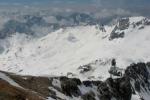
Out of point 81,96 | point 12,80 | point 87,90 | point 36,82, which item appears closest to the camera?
point 12,80

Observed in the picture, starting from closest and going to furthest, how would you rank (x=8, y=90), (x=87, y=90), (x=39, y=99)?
1. (x=8, y=90)
2. (x=39, y=99)
3. (x=87, y=90)

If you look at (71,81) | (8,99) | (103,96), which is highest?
(8,99)

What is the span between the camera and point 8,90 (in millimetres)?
92438

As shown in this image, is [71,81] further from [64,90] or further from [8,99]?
[8,99]

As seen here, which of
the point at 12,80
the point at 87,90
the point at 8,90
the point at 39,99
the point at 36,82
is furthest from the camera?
the point at 87,90

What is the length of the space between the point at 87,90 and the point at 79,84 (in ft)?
16.7

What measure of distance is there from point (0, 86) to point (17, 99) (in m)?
7.97

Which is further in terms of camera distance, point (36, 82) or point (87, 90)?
point (87, 90)

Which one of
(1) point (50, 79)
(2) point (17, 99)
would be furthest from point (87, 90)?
(2) point (17, 99)

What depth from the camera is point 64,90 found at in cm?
16325

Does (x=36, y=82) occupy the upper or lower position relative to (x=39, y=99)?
lower

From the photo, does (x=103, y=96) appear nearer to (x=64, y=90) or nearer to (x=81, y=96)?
(x=81, y=96)

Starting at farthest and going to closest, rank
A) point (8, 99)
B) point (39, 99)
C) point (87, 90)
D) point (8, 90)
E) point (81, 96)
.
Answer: point (87, 90) < point (81, 96) < point (39, 99) < point (8, 90) < point (8, 99)

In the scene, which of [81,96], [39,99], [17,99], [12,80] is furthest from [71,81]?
[17,99]
